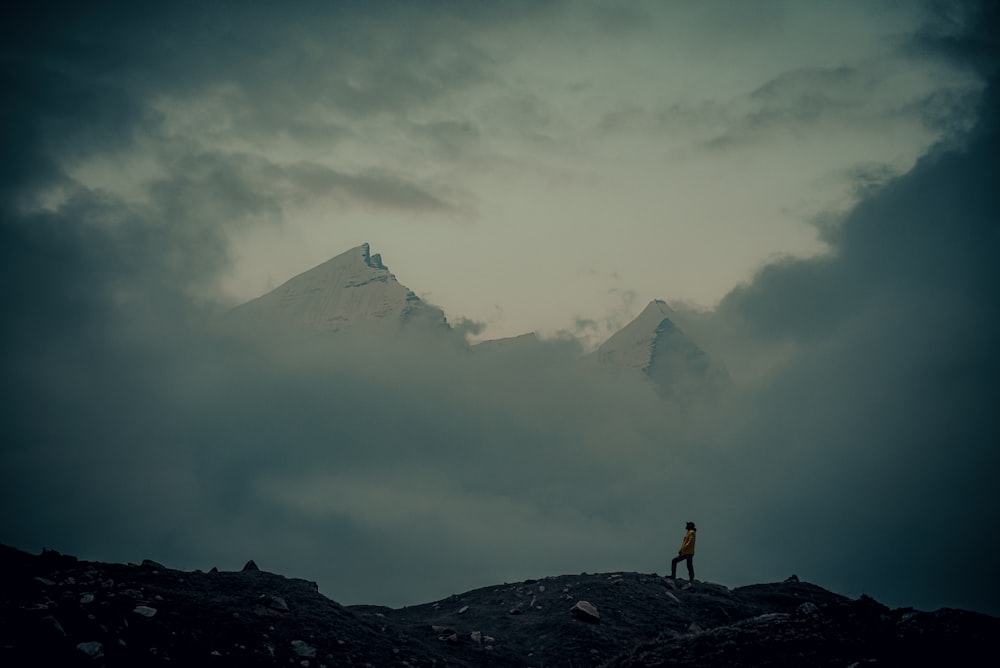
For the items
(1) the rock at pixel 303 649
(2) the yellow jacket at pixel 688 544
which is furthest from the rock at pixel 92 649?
(2) the yellow jacket at pixel 688 544

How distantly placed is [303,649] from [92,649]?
5.11m

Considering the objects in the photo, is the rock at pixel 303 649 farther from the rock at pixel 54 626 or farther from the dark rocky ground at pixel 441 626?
the rock at pixel 54 626

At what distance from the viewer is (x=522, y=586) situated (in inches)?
1099

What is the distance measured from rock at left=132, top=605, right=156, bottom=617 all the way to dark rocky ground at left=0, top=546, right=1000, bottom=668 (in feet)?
0.15

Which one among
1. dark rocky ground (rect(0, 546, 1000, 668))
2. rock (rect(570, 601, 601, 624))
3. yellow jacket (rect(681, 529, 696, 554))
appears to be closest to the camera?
dark rocky ground (rect(0, 546, 1000, 668))

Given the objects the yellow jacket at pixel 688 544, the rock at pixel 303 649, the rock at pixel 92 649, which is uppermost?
the yellow jacket at pixel 688 544

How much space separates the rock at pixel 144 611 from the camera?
14.9 m

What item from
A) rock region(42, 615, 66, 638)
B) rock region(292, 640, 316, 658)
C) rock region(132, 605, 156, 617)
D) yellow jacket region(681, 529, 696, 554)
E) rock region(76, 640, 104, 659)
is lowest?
rock region(292, 640, 316, 658)

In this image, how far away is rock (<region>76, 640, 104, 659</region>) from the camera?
12523 mm

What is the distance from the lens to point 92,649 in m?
12.6

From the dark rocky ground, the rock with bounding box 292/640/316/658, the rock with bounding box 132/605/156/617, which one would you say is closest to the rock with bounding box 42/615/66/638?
the dark rocky ground

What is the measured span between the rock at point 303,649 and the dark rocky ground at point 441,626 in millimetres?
48

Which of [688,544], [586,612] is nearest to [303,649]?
[586,612]

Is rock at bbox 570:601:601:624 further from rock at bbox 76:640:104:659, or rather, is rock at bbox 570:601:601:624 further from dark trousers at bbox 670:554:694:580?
rock at bbox 76:640:104:659
